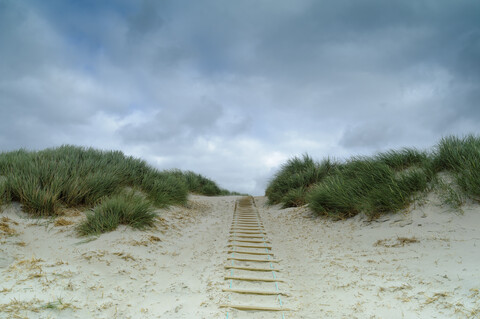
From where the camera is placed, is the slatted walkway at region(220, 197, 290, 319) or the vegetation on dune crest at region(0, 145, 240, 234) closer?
the slatted walkway at region(220, 197, 290, 319)

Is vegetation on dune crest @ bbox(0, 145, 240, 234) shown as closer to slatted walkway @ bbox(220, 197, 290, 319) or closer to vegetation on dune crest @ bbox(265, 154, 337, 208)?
slatted walkway @ bbox(220, 197, 290, 319)

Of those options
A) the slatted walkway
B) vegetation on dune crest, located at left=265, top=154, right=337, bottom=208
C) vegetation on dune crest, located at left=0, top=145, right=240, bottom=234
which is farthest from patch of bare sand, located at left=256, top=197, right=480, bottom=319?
vegetation on dune crest, located at left=265, top=154, right=337, bottom=208

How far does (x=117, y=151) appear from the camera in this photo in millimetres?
9469

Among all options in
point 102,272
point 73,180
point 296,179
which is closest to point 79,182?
point 73,180

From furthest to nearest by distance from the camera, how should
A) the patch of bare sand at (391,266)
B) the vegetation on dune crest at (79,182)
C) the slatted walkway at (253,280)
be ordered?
1. the vegetation on dune crest at (79,182)
2. the slatted walkway at (253,280)
3. the patch of bare sand at (391,266)

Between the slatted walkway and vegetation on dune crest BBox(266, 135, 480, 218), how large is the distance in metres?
1.99

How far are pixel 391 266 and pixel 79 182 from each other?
5.86 meters

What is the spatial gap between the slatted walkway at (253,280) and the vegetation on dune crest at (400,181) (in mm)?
1990

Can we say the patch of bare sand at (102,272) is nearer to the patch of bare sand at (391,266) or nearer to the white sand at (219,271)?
the white sand at (219,271)

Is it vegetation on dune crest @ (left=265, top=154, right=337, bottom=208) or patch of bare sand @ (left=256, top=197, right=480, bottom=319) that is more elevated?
vegetation on dune crest @ (left=265, top=154, right=337, bottom=208)

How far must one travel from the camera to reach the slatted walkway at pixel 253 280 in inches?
114

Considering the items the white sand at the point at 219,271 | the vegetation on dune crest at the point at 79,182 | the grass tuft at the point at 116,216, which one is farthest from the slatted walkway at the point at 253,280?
the vegetation on dune crest at the point at 79,182

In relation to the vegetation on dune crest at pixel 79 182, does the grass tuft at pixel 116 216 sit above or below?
below

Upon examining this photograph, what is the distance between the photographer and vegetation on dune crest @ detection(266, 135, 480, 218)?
4855 mm
